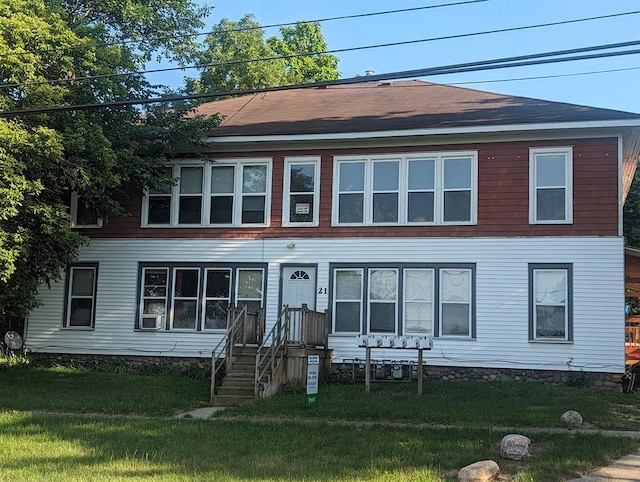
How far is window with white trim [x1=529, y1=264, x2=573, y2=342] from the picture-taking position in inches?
663

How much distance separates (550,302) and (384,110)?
24.3 feet

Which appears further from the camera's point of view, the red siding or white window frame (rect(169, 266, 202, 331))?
white window frame (rect(169, 266, 202, 331))

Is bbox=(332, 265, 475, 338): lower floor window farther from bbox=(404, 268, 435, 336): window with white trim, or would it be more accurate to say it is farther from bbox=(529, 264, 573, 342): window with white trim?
bbox=(529, 264, 573, 342): window with white trim

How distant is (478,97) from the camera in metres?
20.7

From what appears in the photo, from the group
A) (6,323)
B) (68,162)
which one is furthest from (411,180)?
(6,323)

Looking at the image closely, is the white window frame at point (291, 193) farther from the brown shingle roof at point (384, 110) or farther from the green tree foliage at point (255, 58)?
the green tree foliage at point (255, 58)

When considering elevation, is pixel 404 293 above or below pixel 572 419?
above

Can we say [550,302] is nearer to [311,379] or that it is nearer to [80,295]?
[311,379]

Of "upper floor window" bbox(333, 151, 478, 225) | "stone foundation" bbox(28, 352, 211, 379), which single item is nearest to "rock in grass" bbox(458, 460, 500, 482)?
"upper floor window" bbox(333, 151, 478, 225)

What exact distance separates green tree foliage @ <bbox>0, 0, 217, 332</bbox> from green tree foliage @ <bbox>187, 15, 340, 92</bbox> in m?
10.1

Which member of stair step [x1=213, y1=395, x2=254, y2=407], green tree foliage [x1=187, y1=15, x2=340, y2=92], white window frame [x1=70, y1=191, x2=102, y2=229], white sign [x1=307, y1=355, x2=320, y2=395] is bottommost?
stair step [x1=213, y1=395, x2=254, y2=407]

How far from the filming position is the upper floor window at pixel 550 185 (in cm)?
1711

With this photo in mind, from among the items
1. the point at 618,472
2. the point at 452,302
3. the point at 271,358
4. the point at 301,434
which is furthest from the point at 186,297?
the point at 618,472

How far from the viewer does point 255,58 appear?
102ft
